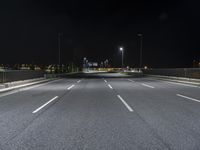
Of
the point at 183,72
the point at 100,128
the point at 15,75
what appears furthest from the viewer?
the point at 183,72

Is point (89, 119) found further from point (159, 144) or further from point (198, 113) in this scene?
point (198, 113)

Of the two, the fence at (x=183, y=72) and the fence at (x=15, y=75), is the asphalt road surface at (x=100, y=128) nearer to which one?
the fence at (x=15, y=75)

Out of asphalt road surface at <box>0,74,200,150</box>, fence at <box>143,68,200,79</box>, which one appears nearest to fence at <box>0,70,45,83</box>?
asphalt road surface at <box>0,74,200,150</box>

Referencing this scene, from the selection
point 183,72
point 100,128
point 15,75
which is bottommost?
point 100,128

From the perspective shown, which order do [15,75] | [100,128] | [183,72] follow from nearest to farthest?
[100,128]
[15,75]
[183,72]

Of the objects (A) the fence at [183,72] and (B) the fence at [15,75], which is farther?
(A) the fence at [183,72]

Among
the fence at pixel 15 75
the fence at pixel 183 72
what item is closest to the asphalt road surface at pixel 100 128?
the fence at pixel 15 75

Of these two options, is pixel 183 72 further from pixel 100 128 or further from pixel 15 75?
pixel 100 128

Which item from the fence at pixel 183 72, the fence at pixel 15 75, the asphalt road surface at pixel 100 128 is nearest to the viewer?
the asphalt road surface at pixel 100 128

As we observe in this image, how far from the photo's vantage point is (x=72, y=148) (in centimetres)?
497

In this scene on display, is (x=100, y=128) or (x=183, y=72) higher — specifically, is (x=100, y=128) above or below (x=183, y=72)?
below

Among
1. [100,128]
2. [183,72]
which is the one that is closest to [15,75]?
[100,128]

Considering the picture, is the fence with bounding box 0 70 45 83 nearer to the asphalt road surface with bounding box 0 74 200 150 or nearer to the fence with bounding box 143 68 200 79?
the asphalt road surface with bounding box 0 74 200 150

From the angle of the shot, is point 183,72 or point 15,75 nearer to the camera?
point 15,75
